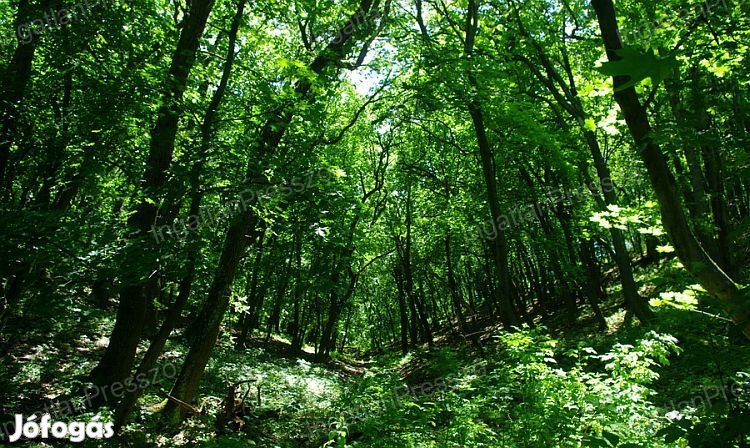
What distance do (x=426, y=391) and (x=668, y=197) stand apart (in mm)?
9460

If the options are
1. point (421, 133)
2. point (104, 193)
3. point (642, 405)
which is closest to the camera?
point (642, 405)

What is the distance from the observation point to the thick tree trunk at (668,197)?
2.46 meters

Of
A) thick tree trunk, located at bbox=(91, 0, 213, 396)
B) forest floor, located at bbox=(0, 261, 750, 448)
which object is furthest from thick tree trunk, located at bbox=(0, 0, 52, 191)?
forest floor, located at bbox=(0, 261, 750, 448)

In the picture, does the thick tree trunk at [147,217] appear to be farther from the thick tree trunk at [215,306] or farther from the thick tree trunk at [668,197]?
the thick tree trunk at [668,197]

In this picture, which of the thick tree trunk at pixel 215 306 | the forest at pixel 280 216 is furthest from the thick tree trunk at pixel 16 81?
the thick tree trunk at pixel 215 306

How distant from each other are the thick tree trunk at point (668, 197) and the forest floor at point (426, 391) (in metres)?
0.59

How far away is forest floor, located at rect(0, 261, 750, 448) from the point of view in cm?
461

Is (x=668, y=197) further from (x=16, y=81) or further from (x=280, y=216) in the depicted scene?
(x=16, y=81)

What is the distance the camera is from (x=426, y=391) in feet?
35.9

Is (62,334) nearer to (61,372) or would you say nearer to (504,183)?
(61,372)

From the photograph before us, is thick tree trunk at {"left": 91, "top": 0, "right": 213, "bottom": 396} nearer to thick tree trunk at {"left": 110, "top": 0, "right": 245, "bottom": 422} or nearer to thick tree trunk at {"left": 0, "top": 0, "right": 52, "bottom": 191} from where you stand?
thick tree trunk at {"left": 110, "top": 0, "right": 245, "bottom": 422}

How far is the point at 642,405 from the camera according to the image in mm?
4680

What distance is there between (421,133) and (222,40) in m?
10.5

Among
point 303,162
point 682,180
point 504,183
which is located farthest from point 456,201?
point 303,162
